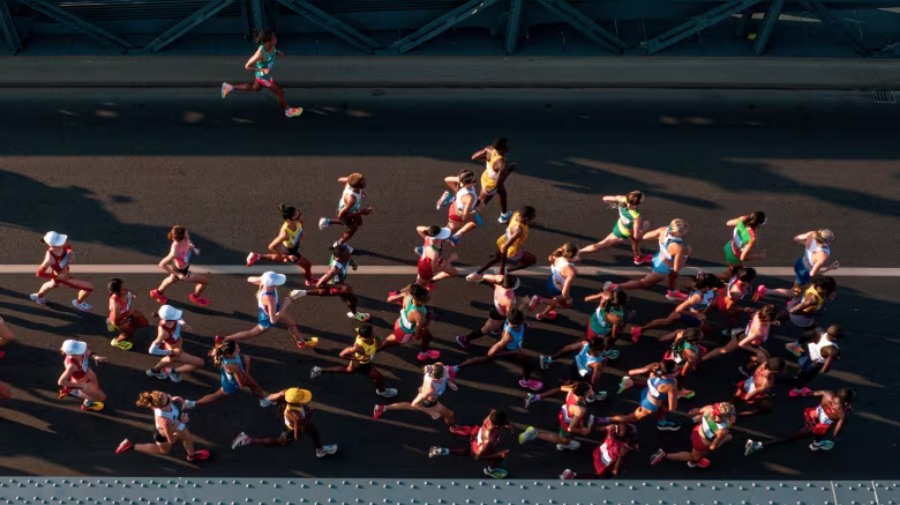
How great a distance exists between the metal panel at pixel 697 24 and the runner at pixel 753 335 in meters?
5.46

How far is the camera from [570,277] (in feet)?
36.4

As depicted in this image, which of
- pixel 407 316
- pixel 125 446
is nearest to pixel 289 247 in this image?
pixel 407 316

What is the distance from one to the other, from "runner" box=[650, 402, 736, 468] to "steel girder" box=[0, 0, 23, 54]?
11997 millimetres

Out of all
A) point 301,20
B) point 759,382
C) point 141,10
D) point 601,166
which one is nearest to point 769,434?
point 759,382

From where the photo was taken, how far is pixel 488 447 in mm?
10008

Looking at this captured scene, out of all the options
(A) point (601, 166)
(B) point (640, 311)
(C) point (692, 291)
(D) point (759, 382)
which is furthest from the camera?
(A) point (601, 166)

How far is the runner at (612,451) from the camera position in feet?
32.5

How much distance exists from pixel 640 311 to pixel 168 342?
6.30m

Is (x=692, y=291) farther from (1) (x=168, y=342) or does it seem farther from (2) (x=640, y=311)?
(1) (x=168, y=342)

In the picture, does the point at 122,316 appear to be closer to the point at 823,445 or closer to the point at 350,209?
the point at 350,209

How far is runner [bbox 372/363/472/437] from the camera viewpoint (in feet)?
32.5

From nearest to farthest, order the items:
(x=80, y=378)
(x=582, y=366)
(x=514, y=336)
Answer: (x=80, y=378) < (x=514, y=336) < (x=582, y=366)

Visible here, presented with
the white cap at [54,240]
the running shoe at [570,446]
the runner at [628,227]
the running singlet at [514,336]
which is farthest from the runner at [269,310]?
the runner at [628,227]

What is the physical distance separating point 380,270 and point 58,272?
4285 mm
